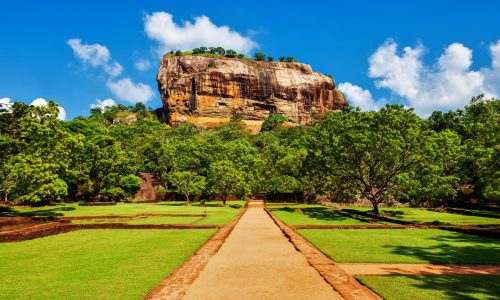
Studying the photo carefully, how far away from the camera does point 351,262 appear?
10820 mm

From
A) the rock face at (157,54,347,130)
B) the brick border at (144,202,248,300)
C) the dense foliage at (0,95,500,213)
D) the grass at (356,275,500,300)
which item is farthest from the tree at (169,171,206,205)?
the rock face at (157,54,347,130)

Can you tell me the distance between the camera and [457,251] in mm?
13234

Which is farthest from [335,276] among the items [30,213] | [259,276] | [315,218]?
[30,213]

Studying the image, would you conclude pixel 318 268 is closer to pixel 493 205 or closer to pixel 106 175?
pixel 493 205

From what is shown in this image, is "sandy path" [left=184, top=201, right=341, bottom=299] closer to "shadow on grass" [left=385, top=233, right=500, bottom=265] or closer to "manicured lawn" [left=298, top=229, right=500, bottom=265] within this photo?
"manicured lawn" [left=298, top=229, right=500, bottom=265]

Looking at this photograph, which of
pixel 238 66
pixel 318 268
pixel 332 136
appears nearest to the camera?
pixel 318 268

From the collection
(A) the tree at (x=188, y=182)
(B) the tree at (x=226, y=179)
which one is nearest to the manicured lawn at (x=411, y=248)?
(B) the tree at (x=226, y=179)

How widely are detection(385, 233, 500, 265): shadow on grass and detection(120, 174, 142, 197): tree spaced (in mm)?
49062

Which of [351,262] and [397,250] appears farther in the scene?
[397,250]

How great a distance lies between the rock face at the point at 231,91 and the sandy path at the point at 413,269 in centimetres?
11056

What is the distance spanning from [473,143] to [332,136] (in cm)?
2298

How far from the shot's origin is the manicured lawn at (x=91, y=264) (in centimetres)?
760

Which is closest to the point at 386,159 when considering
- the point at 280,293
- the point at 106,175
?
the point at 280,293

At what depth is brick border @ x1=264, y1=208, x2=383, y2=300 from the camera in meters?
7.48
